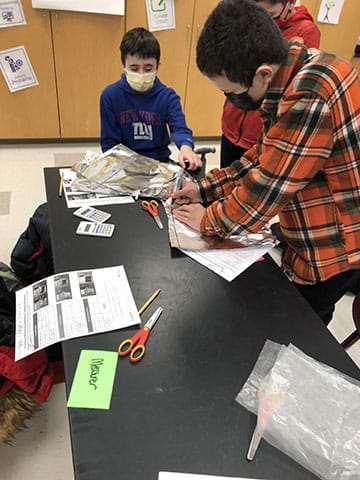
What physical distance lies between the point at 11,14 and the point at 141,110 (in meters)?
1.69

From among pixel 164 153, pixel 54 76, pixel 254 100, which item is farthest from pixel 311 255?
pixel 54 76

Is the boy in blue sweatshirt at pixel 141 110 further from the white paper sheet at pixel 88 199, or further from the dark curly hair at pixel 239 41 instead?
the dark curly hair at pixel 239 41

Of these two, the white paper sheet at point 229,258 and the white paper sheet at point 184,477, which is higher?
the white paper sheet at point 229,258

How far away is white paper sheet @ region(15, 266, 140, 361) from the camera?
0.76 meters

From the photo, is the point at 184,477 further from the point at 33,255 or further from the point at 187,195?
the point at 33,255

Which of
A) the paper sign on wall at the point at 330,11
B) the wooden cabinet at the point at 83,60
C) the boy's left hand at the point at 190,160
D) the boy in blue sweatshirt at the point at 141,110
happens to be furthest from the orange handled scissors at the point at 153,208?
the paper sign on wall at the point at 330,11

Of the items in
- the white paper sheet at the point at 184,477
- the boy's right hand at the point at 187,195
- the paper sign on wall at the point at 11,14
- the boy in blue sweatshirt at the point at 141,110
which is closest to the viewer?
the white paper sheet at the point at 184,477

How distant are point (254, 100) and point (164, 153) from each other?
3.07 feet

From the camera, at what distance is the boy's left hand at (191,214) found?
1.08 meters

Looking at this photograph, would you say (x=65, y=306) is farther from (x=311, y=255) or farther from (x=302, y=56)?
(x=302, y=56)

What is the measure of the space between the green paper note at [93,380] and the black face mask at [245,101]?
66 cm

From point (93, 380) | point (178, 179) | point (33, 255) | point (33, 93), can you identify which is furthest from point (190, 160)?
point (33, 93)

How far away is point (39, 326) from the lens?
771mm

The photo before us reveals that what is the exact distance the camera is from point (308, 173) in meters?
0.81
